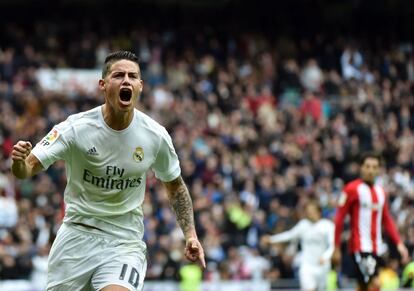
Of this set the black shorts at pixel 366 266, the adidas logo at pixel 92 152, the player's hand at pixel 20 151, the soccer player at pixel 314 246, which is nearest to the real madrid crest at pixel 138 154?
the adidas logo at pixel 92 152

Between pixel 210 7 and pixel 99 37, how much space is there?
4690 mm

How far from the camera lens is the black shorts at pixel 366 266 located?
11.2 meters

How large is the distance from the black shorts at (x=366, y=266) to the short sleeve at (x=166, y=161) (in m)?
4.70

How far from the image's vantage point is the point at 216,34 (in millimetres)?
27172

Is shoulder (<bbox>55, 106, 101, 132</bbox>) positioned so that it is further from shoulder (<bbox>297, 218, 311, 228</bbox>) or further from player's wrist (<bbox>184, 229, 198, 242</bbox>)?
shoulder (<bbox>297, 218, 311, 228</bbox>)

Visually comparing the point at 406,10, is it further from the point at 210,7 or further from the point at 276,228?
the point at 276,228

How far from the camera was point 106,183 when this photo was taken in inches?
263

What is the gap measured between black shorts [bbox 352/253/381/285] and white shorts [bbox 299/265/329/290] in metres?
3.78

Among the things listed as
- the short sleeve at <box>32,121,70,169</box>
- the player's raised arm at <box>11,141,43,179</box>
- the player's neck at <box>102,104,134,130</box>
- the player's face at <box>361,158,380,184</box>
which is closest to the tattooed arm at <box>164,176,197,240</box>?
the player's neck at <box>102,104,134,130</box>

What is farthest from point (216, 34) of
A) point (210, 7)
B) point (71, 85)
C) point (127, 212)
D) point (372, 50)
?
point (127, 212)

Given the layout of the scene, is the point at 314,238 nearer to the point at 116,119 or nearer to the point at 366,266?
the point at 366,266

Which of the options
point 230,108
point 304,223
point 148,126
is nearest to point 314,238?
point 304,223

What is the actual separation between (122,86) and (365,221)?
5.31m

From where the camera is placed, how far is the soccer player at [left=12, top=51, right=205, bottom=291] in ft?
21.6
